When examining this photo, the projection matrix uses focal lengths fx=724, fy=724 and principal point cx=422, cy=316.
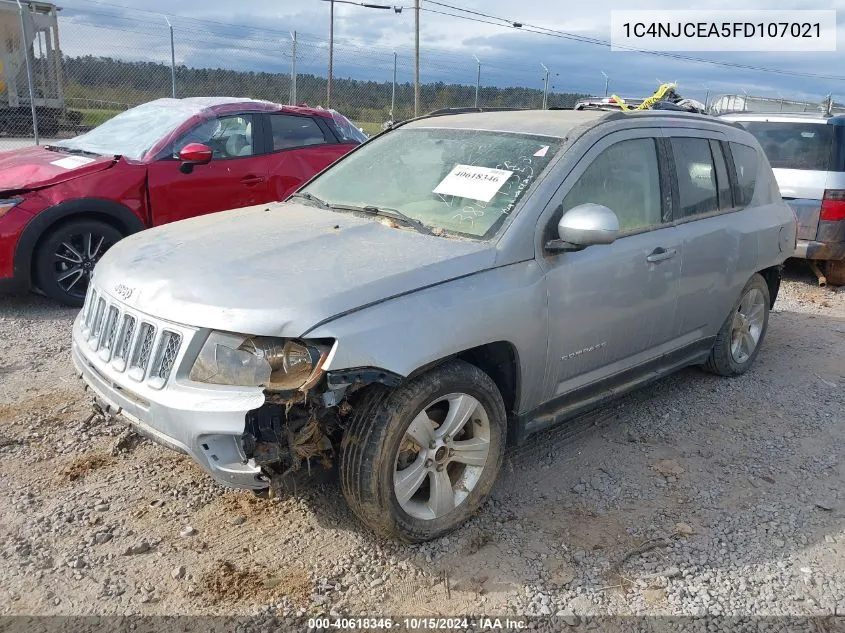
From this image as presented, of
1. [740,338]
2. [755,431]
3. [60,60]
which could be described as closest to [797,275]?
[740,338]

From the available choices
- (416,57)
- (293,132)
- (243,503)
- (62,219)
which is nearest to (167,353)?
(243,503)

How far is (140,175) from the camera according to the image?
6191 millimetres

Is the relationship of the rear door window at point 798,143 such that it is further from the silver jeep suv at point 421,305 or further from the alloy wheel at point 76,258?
the alloy wheel at point 76,258

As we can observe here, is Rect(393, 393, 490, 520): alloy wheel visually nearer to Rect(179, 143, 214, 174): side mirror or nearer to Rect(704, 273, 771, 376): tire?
Rect(704, 273, 771, 376): tire

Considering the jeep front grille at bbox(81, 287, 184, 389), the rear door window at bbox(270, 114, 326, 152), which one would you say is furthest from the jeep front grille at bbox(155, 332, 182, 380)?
the rear door window at bbox(270, 114, 326, 152)

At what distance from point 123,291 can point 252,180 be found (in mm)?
4026

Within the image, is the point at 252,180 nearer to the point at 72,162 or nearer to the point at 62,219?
the point at 72,162

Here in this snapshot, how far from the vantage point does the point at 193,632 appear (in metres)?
2.56

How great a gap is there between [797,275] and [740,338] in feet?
14.0

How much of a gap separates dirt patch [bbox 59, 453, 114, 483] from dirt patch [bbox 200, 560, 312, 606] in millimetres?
1037

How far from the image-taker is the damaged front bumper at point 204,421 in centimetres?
256

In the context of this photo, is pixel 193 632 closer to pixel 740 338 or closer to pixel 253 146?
pixel 740 338

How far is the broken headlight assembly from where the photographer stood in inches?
103

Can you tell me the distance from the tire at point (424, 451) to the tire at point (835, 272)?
6.40 m
